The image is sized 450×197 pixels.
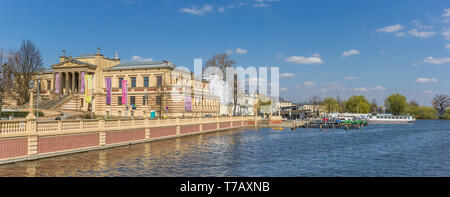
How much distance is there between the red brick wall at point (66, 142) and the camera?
23.6 metres

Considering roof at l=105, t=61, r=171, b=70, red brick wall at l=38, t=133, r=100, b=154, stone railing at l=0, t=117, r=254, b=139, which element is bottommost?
red brick wall at l=38, t=133, r=100, b=154

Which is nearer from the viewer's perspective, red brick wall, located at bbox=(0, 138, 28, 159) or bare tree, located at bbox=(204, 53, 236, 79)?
red brick wall, located at bbox=(0, 138, 28, 159)

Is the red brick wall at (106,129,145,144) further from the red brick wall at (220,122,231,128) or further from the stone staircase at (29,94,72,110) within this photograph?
the stone staircase at (29,94,72,110)

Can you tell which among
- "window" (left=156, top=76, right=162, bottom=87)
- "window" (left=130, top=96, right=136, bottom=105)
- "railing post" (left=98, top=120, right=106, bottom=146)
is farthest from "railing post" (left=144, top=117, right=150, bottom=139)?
"window" (left=130, top=96, right=136, bottom=105)

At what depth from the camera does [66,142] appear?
2578 centimetres

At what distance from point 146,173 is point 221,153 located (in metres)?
11.5

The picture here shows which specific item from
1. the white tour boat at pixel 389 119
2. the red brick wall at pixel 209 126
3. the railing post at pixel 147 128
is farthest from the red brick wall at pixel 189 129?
the white tour boat at pixel 389 119

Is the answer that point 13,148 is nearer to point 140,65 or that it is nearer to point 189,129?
point 189,129

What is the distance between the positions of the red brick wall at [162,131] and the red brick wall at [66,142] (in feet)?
33.7

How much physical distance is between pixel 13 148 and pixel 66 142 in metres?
4.81

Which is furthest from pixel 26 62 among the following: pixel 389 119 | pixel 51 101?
pixel 389 119

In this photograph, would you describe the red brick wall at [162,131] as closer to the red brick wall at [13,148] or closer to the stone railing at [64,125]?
the stone railing at [64,125]

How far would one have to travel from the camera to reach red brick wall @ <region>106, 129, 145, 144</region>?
1237 inches

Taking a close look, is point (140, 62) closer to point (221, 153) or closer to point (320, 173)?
point (221, 153)
